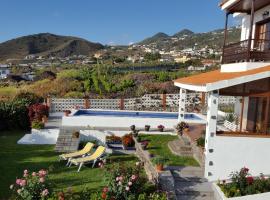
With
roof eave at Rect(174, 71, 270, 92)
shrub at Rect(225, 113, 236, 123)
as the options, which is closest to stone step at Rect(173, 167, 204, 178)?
roof eave at Rect(174, 71, 270, 92)

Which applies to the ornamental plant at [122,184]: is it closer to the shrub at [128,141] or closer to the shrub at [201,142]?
the shrub at [201,142]

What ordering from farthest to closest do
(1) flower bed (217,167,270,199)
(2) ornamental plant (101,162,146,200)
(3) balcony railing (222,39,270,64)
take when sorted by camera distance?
(3) balcony railing (222,39,270,64) < (1) flower bed (217,167,270,199) < (2) ornamental plant (101,162,146,200)

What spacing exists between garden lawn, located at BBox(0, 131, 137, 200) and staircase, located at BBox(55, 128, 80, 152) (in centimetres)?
47

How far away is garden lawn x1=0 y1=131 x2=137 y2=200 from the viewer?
42.5 feet

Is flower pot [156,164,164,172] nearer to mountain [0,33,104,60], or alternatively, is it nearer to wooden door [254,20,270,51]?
wooden door [254,20,270,51]

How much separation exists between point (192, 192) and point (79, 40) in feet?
582

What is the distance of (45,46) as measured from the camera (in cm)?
18125

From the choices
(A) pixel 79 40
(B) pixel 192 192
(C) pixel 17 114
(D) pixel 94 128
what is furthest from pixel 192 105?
(A) pixel 79 40

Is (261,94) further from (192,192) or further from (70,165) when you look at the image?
(70,165)

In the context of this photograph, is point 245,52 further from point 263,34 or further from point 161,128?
point 161,128

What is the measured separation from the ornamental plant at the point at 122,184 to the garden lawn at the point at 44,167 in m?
1.82

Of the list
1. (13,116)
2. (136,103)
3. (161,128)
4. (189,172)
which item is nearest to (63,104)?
(13,116)

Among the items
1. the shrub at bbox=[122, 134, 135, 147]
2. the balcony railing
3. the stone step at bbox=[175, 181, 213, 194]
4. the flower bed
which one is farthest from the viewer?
the shrub at bbox=[122, 134, 135, 147]

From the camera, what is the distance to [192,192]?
464 inches
